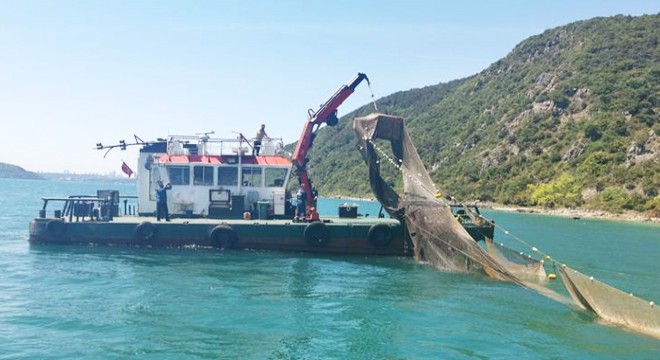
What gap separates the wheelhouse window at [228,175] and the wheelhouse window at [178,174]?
134 cm

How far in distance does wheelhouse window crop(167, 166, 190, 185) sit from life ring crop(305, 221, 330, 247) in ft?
18.9

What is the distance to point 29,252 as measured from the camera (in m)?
24.4

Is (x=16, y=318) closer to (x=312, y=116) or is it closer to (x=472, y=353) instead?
(x=472, y=353)

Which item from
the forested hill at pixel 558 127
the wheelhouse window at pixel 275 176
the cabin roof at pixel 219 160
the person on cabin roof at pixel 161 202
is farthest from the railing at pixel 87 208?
the forested hill at pixel 558 127

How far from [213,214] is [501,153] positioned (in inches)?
2996

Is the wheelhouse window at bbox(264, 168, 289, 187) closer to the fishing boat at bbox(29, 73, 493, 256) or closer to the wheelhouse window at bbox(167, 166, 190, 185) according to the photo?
the fishing boat at bbox(29, 73, 493, 256)

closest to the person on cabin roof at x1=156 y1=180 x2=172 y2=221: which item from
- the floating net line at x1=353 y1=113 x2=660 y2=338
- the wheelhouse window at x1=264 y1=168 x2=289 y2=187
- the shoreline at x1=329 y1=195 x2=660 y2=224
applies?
the wheelhouse window at x1=264 y1=168 x2=289 y2=187

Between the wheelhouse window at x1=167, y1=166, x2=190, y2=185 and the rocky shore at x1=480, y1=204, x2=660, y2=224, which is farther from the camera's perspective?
the rocky shore at x1=480, y1=204, x2=660, y2=224

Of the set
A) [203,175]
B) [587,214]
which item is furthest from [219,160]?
[587,214]

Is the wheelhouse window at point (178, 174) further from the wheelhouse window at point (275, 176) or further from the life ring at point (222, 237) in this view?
the wheelhouse window at point (275, 176)

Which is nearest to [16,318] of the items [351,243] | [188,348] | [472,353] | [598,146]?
[188,348]

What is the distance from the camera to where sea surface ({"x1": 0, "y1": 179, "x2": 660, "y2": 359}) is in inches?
496

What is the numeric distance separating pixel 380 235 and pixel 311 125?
5553 millimetres

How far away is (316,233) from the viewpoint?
2383 cm
